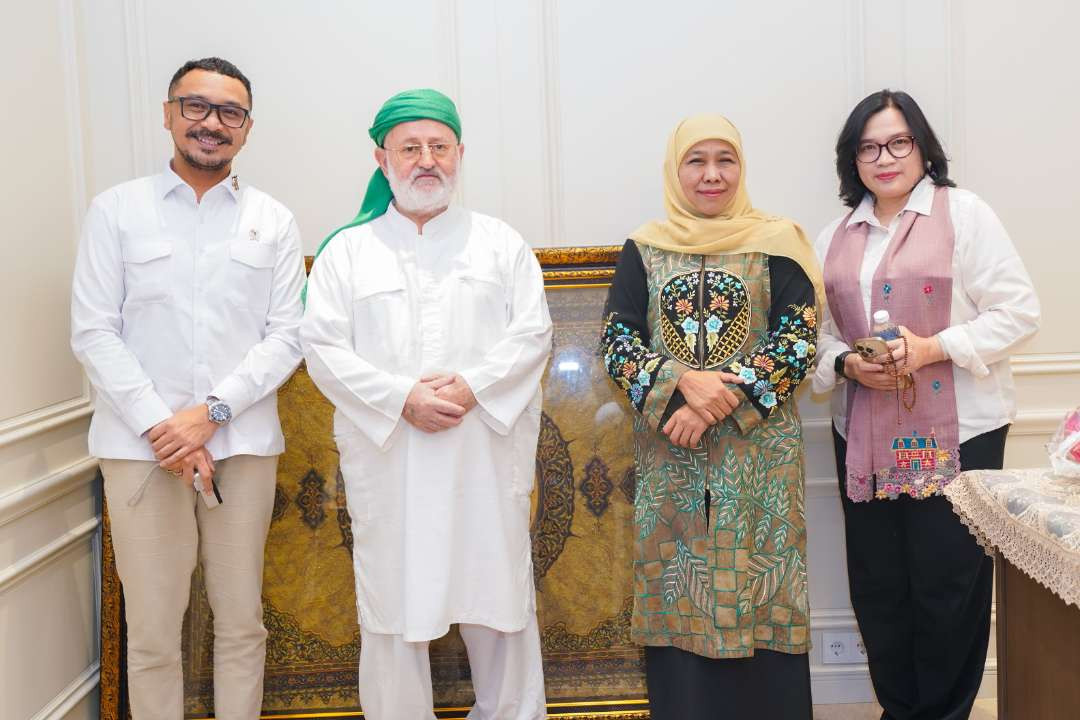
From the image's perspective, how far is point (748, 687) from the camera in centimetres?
241

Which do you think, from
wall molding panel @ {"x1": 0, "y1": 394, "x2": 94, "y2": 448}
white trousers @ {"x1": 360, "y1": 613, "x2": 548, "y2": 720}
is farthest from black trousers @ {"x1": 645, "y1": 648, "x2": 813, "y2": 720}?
wall molding panel @ {"x1": 0, "y1": 394, "x2": 94, "y2": 448}

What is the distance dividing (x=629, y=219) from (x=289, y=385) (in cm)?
122

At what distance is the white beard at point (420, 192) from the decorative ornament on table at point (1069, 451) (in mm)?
1530

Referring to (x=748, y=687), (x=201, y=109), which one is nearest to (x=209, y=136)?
(x=201, y=109)

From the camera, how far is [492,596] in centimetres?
231

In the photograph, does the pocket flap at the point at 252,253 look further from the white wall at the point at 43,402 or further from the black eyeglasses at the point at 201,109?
the white wall at the point at 43,402

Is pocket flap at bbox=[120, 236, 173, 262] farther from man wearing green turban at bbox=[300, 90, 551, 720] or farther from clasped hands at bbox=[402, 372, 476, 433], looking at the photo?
clasped hands at bbox=[402, 372, 476, 433]

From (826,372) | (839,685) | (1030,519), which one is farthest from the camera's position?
(839,685)

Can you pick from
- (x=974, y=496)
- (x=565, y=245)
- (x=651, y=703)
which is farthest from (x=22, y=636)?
(x=974, y=496)

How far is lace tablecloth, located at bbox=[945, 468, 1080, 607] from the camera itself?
151 cm

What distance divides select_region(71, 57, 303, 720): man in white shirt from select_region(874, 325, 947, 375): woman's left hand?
1588 millimetres

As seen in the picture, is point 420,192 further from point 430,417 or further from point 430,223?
point 430,417

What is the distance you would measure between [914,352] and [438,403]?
48.9 inches

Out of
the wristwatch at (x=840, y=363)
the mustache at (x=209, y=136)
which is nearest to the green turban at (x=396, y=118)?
the mustache at (x=209, y=136)
